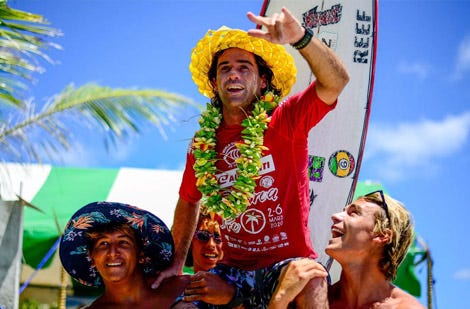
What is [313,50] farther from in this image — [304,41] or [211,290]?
[211,290]

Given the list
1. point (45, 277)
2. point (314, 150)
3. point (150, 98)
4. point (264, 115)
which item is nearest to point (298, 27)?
point (264, 115)

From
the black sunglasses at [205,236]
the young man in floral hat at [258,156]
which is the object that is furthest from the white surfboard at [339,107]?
the young man in floral hat at [258,156]

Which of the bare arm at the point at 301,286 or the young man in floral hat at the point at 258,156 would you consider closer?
the bare arm at the point at 301,286

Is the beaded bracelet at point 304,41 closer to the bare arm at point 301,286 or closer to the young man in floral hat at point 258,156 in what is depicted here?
the young man in floral hat at point 258,156

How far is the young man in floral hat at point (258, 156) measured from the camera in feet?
11.3

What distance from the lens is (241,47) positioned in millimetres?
3979

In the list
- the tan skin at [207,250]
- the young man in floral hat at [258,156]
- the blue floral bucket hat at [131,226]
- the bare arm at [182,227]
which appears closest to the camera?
the young man in floral hat at [258,156]

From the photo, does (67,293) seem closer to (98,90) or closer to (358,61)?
(98,90)

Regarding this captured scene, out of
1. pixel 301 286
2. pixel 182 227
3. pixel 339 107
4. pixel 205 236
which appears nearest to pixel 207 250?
pixel 205 236

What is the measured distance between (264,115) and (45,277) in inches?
232

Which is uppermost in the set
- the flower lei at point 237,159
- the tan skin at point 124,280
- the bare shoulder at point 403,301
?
the flower lei at point 237,159

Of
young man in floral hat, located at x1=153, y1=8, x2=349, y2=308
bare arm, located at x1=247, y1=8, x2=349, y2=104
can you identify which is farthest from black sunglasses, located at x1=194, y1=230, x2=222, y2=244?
bare arm, located at x1=247, y1=8, x2=349, y2=104

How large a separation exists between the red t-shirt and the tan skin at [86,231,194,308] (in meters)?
0.50

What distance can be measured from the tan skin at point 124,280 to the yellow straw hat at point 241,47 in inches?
42.3
